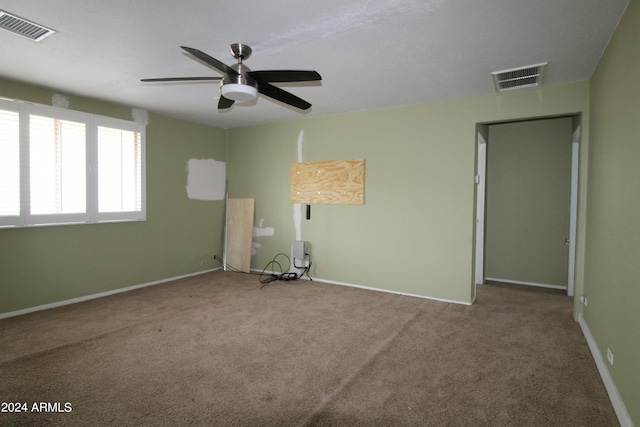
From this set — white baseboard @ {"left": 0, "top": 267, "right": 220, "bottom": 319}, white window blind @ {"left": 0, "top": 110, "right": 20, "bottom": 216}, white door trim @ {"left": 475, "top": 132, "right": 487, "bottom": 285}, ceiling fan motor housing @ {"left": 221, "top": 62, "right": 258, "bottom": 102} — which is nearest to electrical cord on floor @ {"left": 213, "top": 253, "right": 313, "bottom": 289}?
white baseboard @ {"left": 0, "top": 267, "right": 220, "bottom": 319}

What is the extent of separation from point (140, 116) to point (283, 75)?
3.41 meters

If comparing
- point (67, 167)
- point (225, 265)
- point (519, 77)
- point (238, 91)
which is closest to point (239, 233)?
point (225, 265)

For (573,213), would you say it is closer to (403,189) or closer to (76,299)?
(403,189)

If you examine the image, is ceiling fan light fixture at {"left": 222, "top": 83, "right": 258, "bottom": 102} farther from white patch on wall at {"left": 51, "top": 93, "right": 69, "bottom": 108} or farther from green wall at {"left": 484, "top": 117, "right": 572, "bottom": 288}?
green wall at {"left": 484, "top": 117, "right": 572, "bottom": 288}

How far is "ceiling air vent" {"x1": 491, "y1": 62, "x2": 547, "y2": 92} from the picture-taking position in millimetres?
3224

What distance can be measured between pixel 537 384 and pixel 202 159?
5.35 meters

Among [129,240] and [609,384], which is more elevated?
[129,240]

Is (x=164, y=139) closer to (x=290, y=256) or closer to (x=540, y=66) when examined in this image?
(x=290, y=256)

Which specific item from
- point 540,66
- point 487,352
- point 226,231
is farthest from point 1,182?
point 540,66

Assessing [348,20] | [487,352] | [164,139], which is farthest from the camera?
[164,139]

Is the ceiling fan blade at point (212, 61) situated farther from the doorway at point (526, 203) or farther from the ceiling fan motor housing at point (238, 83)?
the doorway at point (526, 203)

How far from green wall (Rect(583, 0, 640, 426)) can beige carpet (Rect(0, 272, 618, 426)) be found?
14.4 inches

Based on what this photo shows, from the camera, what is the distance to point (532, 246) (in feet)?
17.4

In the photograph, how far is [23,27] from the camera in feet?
8.23
